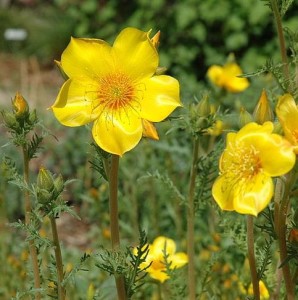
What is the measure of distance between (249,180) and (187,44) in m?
4.91

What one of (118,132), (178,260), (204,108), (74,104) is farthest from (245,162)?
(178,260)

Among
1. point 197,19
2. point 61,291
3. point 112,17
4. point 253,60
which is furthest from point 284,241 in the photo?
point 112,17

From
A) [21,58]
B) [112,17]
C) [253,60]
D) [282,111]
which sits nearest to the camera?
[282,111]

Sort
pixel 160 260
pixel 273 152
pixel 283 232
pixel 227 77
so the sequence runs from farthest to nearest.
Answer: pixel 227 77, pixel 160 260, pixel 283 232, pixel 273 152

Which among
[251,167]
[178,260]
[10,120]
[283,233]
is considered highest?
[10,120]

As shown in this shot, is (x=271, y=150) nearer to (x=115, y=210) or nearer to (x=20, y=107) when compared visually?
(x=115, y=210)

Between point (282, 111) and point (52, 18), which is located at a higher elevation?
point (52, 18)

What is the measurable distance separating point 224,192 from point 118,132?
0.21m

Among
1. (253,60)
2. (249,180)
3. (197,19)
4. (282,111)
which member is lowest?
(249,180)

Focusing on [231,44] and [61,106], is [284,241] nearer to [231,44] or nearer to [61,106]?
[61,106]

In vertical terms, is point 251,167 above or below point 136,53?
below

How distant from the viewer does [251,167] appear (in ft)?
4.63

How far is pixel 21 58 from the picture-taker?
759 centimetres

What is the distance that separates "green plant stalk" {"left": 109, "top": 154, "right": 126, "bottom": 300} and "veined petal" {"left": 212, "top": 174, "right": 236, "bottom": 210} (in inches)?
7.4
